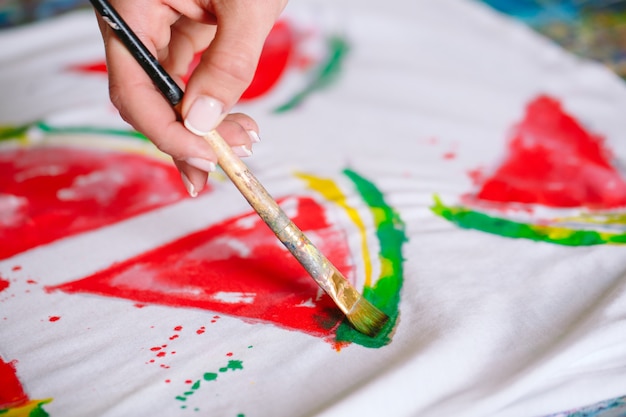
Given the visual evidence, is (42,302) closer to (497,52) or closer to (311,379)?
(311,379)

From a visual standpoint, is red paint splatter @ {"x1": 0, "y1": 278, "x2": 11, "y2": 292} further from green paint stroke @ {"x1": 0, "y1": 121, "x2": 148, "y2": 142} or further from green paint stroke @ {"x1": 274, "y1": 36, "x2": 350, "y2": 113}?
green paint stroke @ {"x1": 274, "y1": 36, "x2": 350, "y2": 113}

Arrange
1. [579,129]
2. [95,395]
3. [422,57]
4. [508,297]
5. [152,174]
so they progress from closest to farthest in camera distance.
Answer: [95,395]
[508,297]
[152,174]
[579,129]
[422,57]

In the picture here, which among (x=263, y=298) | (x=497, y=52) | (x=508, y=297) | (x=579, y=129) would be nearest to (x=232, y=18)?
(x=263, y=298)

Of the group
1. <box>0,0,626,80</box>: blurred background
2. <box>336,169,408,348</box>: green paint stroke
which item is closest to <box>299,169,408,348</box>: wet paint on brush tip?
<box>336,169,408,348</box>: green paint stroke

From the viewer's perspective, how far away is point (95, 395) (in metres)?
0.65

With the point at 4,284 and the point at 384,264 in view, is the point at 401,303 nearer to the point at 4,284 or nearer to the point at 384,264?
the point at 384,264

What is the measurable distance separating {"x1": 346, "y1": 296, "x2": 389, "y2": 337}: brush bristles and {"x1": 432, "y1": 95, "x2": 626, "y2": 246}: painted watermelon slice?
0.23 m

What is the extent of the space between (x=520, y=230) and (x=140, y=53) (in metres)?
0.51

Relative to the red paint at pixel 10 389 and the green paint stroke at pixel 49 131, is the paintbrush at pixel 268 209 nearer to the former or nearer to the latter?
the red paint at pixel 10 389

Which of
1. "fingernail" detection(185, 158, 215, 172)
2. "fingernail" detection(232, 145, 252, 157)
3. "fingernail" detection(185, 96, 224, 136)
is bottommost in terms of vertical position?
"fingernail" detection(232, 145, 252, 157)

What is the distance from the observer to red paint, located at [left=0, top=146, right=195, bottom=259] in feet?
3.09

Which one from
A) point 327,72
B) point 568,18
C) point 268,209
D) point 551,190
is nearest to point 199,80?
point 268,209

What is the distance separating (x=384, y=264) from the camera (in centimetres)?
83

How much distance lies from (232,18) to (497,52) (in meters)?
0.86
